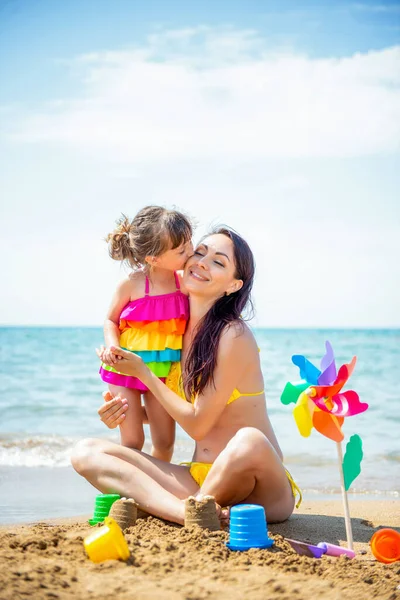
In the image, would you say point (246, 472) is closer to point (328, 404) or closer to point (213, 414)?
point (213, 414)

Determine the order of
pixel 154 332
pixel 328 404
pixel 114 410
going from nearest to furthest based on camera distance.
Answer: pixel 328 404, pixel 114 410, pixel 154 332

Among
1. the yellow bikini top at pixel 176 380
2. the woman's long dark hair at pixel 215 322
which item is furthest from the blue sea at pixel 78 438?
the woman's long dark hair at pixel 215 322

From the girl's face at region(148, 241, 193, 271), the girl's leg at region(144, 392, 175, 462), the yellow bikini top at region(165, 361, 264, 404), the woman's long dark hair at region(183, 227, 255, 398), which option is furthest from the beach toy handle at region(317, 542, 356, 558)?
the girl's face at region(148, 241, 193, 271)

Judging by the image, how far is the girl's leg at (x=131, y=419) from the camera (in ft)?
13.6

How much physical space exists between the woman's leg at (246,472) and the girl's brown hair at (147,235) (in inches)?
46.9

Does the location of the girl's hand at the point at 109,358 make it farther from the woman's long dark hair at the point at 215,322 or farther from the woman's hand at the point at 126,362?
the woman's long dark hair at the point at 215,322

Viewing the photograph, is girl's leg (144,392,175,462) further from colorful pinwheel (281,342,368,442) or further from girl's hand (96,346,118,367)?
colorful pinwheel (281,342,368,442)

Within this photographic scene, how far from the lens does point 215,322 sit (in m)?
3.80

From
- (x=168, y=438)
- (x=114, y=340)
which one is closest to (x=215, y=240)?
(x=114, y=340)

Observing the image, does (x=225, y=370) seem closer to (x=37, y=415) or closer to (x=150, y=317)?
(x=150, y=317)

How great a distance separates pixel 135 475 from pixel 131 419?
1.48ft

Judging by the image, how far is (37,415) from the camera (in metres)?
9.73

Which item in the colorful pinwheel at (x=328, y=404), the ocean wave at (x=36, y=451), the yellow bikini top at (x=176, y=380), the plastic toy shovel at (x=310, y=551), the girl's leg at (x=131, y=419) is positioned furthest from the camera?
the ocean wave at (x=36, y=451)

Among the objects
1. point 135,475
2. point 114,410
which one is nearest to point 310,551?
point 135,475
